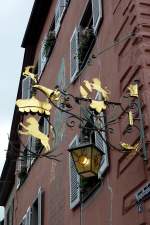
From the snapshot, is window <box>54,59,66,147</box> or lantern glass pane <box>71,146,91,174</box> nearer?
lantern glass pane <box>71,146,91,174</box>

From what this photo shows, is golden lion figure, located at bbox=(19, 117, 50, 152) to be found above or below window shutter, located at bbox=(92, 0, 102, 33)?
below

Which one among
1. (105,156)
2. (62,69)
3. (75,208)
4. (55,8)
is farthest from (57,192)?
(55,8)

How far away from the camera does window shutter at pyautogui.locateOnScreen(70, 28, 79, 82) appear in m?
9.94

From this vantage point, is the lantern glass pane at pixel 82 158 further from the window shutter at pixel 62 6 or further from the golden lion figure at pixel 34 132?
the window shutter at pixel 62 6

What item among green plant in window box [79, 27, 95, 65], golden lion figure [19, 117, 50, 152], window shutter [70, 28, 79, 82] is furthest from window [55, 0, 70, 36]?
golden lion figure [19, 117, 50, 152]

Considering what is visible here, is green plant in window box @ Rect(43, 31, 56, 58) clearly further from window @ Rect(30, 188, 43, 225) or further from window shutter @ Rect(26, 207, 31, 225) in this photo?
window shutter @ Rect(26, 207, 31, 225)

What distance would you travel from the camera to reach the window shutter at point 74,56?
9.94 metres

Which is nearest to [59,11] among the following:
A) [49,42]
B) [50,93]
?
[49,42]

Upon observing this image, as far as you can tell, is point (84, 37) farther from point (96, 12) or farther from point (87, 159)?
point (87, 159)

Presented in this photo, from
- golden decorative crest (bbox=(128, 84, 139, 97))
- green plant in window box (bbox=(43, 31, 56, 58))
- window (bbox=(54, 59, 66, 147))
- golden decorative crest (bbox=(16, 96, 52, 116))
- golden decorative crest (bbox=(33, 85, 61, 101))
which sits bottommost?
golden decorative crest (bbox=(16, 96, 52, 116))

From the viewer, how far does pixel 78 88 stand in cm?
970

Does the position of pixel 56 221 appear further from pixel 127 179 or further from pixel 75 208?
pixel 127 179

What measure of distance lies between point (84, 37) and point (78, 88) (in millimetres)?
865

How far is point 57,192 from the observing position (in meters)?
10.4
